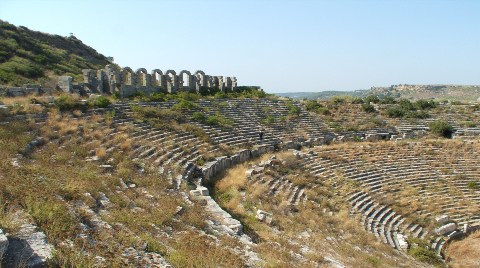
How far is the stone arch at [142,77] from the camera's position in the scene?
79.7 ft

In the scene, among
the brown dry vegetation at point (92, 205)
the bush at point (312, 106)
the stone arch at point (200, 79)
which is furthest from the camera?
the bush at point (312, 106)

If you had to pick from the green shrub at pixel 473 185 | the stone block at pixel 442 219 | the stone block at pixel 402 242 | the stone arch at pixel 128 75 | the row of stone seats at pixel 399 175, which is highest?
the stone arch at pixel 128 75

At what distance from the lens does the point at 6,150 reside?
9.77 meters

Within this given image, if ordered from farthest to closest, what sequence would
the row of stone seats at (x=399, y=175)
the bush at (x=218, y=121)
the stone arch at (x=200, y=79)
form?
the stone arch at (x=200, y=79), the bush at (x=218, y=121), the row of stone seats at (x=399, y=175)

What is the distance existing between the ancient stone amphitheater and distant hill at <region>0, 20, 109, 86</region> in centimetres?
1263

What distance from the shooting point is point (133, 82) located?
2362 centimetres

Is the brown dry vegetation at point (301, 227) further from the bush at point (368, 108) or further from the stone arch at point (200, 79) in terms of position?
the bush at point (368, 108)

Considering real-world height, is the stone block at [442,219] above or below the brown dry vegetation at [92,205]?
below

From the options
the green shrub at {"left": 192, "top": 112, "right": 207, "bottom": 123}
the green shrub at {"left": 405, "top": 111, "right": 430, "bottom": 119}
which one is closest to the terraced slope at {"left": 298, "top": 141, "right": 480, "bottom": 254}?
the green shrub at {"left": 405, "top": 111, "right": 430, "bottom": 119}

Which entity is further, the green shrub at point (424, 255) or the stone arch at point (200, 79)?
the stone arch at point (200, 79)

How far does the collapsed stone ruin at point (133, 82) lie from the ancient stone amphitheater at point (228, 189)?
2.88 meters

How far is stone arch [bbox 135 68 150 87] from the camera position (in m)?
24.3

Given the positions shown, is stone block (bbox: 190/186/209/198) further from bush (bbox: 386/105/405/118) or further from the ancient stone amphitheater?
bush (bbox: 386/105/405/118)

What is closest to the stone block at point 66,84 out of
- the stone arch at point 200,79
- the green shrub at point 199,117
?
the green shrub at point 199,117
